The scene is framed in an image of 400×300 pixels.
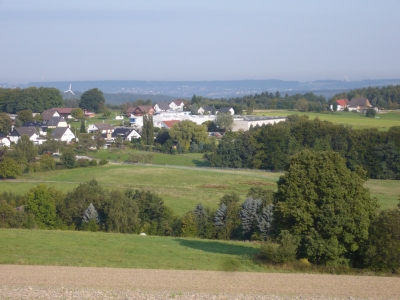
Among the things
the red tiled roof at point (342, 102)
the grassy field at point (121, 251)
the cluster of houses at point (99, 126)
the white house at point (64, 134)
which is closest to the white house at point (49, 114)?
the cluster of houses at point (99, 126)

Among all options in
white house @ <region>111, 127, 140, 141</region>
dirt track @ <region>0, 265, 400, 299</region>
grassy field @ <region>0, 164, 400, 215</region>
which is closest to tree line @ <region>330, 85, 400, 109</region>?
white house @ <region>111, 127, 140, 141</region>

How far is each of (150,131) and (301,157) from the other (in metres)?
36.7

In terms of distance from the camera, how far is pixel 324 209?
13.8m

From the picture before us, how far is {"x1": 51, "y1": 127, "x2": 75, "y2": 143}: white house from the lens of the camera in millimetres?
51819

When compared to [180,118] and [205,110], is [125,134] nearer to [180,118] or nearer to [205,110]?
[180,118]

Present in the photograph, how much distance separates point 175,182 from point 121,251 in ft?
60.5

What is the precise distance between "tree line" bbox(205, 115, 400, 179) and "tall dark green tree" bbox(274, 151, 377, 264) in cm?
2559

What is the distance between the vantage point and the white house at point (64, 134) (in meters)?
51.8

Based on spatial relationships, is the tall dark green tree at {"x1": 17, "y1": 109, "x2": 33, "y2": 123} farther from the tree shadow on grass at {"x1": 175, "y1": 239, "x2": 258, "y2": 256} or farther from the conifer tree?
the tree shadow on grass at {"x1": 175, "y1": 239, "x2": 258, "y2": 256}

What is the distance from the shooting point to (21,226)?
67.9ft

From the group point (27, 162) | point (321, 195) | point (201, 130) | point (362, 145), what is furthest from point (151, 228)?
point (201, 130)

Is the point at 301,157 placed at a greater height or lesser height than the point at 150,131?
greater

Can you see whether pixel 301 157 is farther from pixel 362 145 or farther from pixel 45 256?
pixel 362 145

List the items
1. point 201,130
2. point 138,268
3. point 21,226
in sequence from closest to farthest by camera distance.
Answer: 1. point 138,268
2. point 21,226
3. point 201,130
